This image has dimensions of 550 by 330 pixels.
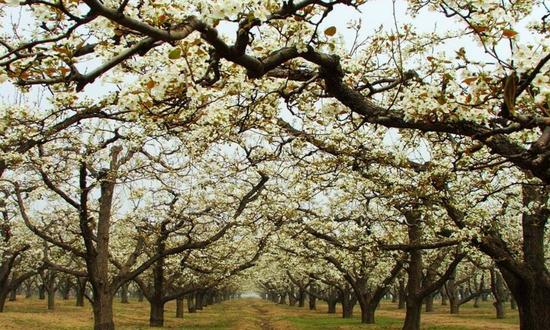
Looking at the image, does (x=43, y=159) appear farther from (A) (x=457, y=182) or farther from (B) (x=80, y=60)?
(A) (x=457, y=182)

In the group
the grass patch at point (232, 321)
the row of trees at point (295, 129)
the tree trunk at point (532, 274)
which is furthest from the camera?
Result: the grass patch at point (232, 321)

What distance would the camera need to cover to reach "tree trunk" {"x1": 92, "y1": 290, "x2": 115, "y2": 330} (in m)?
17.1

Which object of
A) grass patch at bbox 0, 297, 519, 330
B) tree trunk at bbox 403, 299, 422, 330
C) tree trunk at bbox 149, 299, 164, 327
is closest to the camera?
tree trunk at bbox 403, 299, 422, 330

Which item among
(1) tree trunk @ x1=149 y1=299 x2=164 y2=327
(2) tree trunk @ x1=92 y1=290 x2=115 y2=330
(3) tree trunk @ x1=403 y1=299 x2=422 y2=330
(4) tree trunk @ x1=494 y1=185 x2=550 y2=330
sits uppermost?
(4) tree trunk @ x1=494 y1=185 x2=550 y2=330

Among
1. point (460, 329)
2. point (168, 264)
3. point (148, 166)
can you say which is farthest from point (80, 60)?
point (460, 329)

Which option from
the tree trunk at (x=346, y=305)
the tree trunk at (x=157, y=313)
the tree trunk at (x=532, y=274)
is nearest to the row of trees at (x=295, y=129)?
the tree trunk at (x=532, y=274)

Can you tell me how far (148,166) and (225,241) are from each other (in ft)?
35.4

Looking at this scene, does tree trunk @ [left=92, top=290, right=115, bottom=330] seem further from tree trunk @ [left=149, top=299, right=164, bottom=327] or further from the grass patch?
tree trunk @ [left=149, top=299, right=164, bottom=327]

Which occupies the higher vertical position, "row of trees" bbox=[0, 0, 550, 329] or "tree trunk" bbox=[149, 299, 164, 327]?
"row of trees" bbox=[0, 0, 550, 329]

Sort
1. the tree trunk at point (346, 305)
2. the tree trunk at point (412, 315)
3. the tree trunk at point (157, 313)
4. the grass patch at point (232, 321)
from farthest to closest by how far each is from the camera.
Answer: the tree trunk at point (346, 305)
the tree trunk at point (157, 313)
the grass patch at point (232, 321)
the tree trunk at point (412, 315)

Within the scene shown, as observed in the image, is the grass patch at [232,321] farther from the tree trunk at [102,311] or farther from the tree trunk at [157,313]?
the tree trunk at [102,311]

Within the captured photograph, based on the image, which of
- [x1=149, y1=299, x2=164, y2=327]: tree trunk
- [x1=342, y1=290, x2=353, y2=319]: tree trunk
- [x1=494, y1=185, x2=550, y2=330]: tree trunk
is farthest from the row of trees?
[x1=342, y1=290, x2=353, y2=319]: tree trunk

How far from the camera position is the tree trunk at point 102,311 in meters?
17.1

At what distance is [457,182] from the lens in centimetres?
1392
